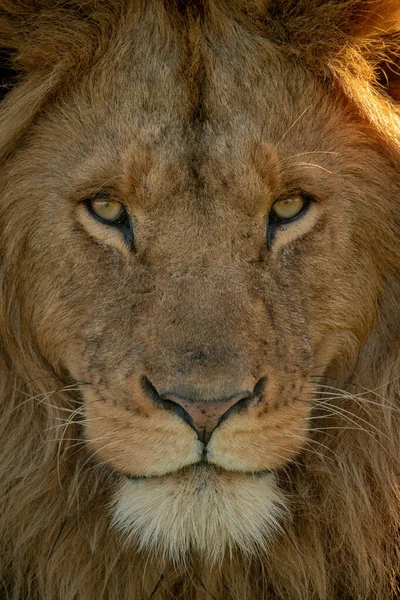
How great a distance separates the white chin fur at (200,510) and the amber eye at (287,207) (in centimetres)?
80

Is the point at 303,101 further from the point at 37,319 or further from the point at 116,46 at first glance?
the point at 37,319

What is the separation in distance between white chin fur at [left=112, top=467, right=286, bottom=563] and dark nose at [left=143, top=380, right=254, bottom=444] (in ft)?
0.50

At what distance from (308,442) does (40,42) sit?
59.3 inches

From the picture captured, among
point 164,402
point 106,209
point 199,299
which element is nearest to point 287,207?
point 199,299

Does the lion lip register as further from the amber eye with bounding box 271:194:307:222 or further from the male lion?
the amber eye with bounding box 271:194:307:222

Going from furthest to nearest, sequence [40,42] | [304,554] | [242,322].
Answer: [304,554]
[40,42]
[242,322]

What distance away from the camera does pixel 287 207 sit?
111 inches

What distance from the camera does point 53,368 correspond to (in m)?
2.95

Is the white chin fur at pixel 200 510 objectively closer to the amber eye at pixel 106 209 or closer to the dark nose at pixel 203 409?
the dark nose at pixel 203 409

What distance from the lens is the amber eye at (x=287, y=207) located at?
2.80 meters

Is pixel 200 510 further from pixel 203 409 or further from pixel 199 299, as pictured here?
pixel 199 299

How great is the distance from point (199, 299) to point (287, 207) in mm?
459

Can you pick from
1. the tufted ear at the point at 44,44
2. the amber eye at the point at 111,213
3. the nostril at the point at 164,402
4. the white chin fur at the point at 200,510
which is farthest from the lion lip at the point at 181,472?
the tufted ear at the point at 44,44

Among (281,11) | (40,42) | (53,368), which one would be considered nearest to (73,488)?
(53,368)
